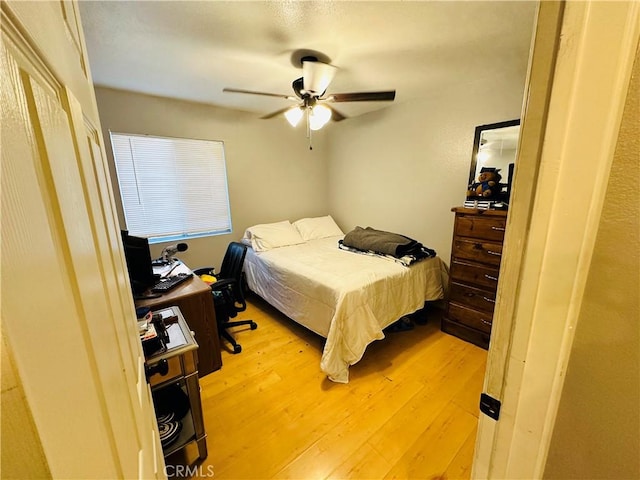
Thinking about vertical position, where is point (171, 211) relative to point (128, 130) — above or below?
below

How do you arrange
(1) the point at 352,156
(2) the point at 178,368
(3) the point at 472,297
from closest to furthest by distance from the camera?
(2) the point at 178,368 → (3) the point at 472,297 → (1) the point at 352,156

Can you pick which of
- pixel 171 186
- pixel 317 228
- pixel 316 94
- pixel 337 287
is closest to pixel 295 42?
pixel 316 94

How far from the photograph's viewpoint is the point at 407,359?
215 cm

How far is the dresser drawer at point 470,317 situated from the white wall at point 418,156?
594mm

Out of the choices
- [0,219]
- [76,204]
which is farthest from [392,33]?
[0,219]

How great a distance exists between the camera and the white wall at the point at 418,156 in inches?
93.0

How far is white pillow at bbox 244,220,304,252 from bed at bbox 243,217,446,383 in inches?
0.5

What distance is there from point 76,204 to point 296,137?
347 centimetres

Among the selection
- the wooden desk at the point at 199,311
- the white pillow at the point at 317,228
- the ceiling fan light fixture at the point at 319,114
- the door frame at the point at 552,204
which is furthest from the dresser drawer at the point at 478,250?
the wooden desk at the point at 199,311

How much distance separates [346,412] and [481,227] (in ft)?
5.72

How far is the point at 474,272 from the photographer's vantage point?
224cm

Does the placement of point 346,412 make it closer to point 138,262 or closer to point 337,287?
point 337,287

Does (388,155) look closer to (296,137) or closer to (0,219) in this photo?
(296,137)

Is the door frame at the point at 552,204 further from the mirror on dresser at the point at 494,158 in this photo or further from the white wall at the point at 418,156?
the white wall at the point at 418,156
